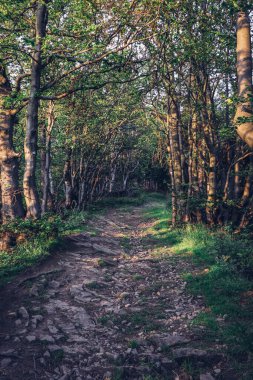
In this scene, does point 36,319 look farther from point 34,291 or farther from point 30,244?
point 30,244

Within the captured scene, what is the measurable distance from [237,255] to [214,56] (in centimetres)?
871

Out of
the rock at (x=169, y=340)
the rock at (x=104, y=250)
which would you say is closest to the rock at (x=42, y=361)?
the rock at (x=169, y=340)

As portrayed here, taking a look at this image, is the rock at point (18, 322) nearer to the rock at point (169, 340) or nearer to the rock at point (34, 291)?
the rock at point (34, 291)

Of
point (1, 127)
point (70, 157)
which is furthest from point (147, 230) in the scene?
point (1, 127)

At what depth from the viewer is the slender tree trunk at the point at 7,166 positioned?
523 inches

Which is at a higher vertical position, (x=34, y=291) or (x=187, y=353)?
(x=34, y=291)

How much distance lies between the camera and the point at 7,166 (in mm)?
13367

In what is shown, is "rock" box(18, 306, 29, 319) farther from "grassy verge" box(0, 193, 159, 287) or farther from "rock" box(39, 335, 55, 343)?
"grassy verge" box(0, 193, 159, 287)

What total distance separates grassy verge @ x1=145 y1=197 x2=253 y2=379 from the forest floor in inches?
7.1

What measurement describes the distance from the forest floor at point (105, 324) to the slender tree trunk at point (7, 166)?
3312 millimetres

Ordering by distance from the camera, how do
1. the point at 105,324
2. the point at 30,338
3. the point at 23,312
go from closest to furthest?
the point at 30,338, the point at 23,312, the point at 105,324

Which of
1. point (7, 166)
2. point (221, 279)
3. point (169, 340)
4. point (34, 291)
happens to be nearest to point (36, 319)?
point (34, 291)

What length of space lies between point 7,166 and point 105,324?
865cm

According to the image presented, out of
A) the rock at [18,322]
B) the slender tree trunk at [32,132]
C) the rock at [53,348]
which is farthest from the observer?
the slender tree trunk at [32,132]
